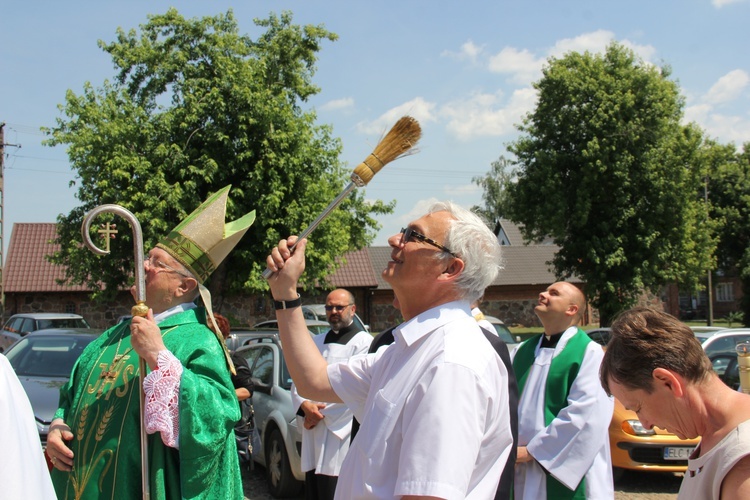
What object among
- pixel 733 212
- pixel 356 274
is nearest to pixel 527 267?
pixel 356 274

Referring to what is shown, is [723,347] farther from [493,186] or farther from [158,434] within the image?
[493,186]

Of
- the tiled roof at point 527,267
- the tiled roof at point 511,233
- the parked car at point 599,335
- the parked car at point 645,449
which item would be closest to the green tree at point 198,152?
the parked car at point 599,335

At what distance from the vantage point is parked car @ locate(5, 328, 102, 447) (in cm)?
794

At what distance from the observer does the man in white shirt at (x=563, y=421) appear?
3.87m

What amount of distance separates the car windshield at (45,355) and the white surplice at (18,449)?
724 centimetres

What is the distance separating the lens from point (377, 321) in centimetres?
3497

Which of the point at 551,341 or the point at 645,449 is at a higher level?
the point at 551,341

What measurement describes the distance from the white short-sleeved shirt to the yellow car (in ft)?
19.8

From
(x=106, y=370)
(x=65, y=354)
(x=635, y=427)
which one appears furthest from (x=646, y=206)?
(x=106, y=370)

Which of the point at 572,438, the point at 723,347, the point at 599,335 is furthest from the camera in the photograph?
the point at 599,335

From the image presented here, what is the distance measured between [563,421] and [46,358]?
714cm

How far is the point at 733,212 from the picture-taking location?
115 feet

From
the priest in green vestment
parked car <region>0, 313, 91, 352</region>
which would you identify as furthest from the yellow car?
parked car <region>0, 313, 91, 352</region>

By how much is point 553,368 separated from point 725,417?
226 centimetres
